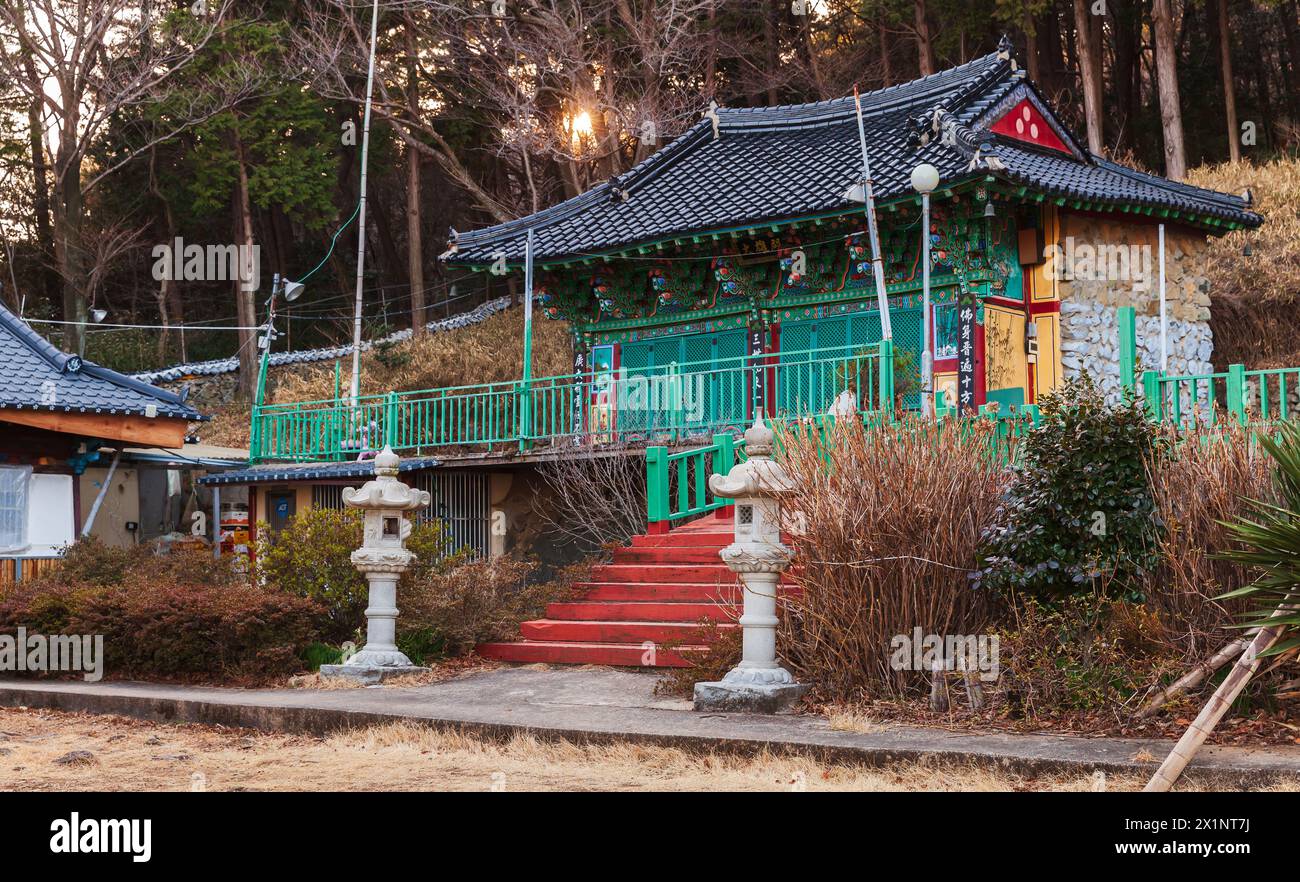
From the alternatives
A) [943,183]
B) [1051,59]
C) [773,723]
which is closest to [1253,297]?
[943,183]

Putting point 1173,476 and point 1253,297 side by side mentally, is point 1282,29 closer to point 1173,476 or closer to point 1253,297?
point 1253,297

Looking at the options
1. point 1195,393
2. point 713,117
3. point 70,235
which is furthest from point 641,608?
point 70,235

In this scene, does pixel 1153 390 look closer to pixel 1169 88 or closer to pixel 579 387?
pixel 579 387

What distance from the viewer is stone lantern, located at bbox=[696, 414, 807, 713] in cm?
1050

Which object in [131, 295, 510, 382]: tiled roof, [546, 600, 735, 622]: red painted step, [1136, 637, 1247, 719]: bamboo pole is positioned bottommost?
[1136, 637, 1247, 719]: bamboo pole

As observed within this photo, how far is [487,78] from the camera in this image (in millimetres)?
33281

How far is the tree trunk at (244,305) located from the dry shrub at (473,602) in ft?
60.1

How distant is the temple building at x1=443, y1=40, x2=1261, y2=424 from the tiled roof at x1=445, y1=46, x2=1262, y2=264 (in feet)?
0.16

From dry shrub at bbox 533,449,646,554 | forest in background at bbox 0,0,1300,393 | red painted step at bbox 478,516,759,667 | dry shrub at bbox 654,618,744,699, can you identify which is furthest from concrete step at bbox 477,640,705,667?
forest in background at bbox 0,0,1300,393

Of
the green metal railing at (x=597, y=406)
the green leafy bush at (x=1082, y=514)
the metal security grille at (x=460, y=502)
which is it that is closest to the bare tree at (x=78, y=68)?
the green metal railing at (x=597, y=406)

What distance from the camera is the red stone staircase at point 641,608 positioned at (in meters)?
13.5

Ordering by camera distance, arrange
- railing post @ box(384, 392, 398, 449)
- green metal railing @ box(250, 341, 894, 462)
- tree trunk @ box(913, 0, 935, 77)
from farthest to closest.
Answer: tree trunk @ box(913, 0, 935, 77), railing post @ box(384, 392, 398, 449), green metal railing @ box(250, 341, 894, 462)

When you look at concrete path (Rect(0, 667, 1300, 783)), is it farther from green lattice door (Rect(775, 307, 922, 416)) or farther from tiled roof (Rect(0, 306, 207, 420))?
green lattice door (Rect(775, 307, 922, 416))

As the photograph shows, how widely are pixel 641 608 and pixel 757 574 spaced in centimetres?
369
